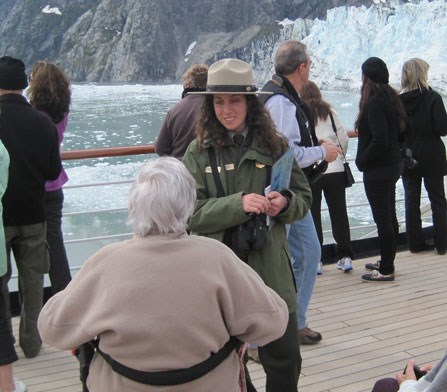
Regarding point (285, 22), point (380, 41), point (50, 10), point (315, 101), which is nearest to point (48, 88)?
point (315, 101)

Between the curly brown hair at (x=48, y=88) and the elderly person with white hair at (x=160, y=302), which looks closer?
the elderly person with white hair at (x=160, y=302)

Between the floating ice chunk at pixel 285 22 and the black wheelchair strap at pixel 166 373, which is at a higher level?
the floating ice chunk at pixel 285 22

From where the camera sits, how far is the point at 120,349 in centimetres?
134

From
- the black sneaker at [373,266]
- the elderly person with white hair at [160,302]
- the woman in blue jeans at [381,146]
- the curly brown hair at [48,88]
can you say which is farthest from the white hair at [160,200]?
the black sneaker at [373,266]

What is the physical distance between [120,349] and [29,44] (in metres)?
115

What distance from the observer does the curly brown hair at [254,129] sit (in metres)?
2.07

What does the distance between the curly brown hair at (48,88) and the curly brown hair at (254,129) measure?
3.24ft

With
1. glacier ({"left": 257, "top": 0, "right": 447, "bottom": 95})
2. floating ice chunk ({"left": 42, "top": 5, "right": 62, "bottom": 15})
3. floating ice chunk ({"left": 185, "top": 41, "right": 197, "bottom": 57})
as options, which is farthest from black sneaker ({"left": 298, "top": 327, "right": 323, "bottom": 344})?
floating ice chunk ({"left": 42, "top": 5, "right": 62, "bottom": 15})

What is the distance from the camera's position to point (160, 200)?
1.35 m

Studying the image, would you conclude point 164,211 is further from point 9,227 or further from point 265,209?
point 9,227

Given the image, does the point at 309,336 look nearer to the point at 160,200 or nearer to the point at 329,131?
the point at 329,131

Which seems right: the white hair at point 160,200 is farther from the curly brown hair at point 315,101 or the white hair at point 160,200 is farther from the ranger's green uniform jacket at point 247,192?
the curly brown hair at point 315,101

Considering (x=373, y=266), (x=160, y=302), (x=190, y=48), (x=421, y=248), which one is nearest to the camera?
(x=160, y=302)

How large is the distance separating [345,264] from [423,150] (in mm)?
919
